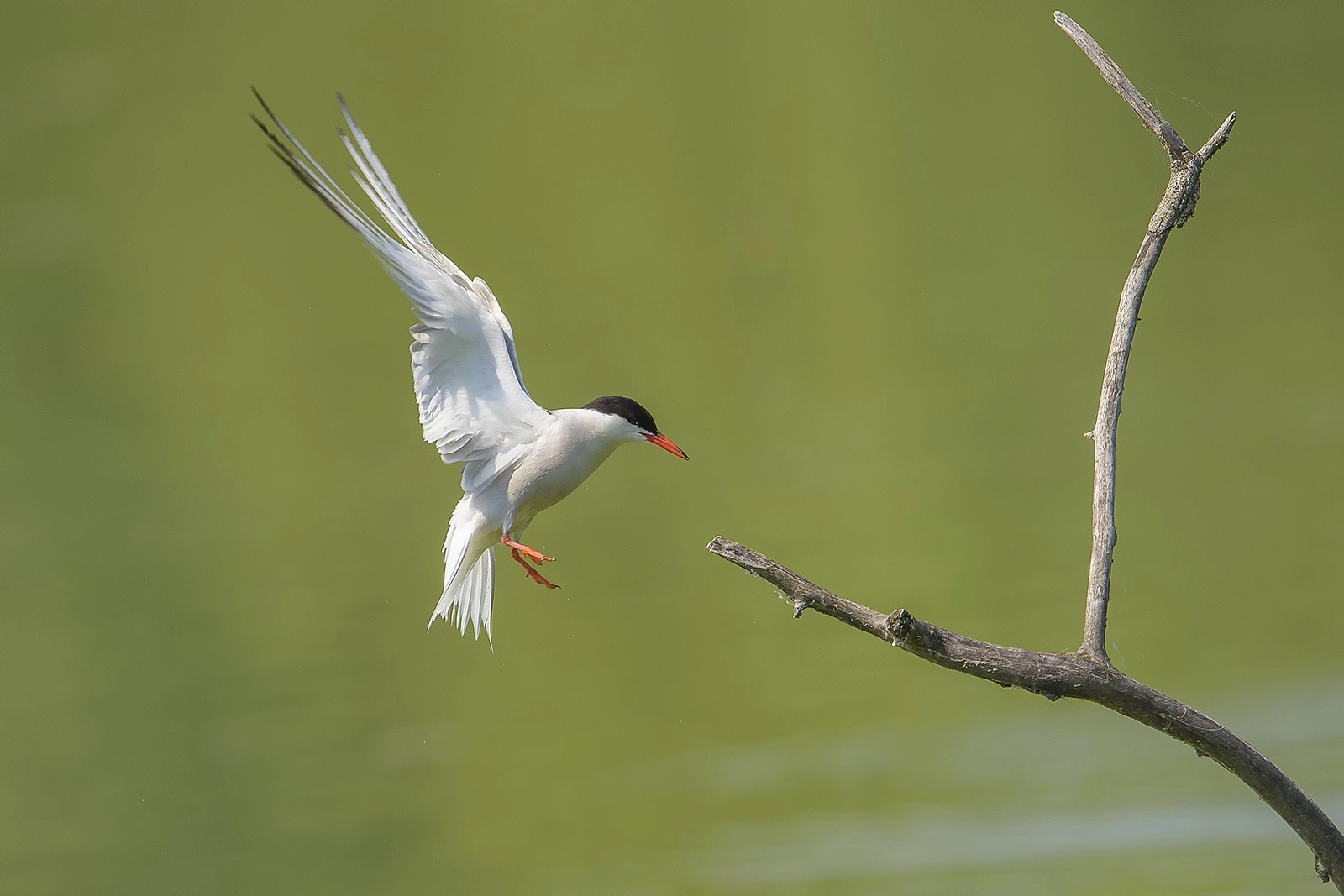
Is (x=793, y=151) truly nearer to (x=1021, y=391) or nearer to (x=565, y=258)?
(x=565, y=258)

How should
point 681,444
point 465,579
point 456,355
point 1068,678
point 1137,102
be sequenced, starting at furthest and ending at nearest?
point 681,444 → point 465,579 → point 456,355 → point 1137,102 → point 1068,678

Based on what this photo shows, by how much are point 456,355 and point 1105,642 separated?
77.7 inches

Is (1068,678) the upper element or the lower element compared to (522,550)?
lower

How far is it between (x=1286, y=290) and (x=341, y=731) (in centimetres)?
745

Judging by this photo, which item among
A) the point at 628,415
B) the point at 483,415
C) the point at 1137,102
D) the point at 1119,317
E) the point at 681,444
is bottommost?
the point at 483,415

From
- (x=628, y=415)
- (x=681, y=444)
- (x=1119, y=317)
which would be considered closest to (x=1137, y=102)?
(x=1119, y=317)

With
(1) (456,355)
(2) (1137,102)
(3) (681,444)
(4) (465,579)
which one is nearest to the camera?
(2) (1137,102)

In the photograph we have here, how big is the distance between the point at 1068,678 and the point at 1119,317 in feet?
2.75

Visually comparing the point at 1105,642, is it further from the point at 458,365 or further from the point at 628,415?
the point at 458,365

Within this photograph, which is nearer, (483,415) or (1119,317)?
(1119,317)

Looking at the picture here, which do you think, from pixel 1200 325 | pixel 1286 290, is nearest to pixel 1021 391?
pixel 1200 325

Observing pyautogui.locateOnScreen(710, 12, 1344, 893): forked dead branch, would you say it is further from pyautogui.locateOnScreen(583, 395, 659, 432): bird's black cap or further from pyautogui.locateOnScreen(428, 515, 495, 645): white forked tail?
pyautogui.locateOnScreen(428, 515, 495, 645): white forked tail

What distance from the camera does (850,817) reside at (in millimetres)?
7477

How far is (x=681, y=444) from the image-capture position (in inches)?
436
